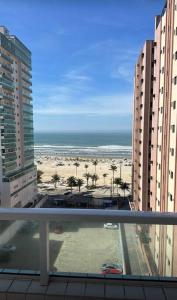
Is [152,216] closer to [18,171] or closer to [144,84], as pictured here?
[144,84]

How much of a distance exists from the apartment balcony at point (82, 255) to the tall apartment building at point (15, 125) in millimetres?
19495

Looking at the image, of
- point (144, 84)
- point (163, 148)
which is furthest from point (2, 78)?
point (163, 148)

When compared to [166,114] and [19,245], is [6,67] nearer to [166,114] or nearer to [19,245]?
[166,114]

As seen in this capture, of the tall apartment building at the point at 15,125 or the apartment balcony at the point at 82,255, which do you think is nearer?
the apartment balcony at the point at 82,255

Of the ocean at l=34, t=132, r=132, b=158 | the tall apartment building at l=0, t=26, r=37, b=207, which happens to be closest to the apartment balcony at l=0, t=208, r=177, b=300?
the tall apartment building at l=0, t=26, r=37, b=207

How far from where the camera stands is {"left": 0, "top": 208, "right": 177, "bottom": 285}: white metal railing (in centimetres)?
166

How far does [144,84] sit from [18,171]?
13.2m

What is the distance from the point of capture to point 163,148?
11609 mm

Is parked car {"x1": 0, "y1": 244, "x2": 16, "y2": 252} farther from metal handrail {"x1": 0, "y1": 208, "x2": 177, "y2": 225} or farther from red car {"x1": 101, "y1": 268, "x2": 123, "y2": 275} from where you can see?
red car {"x1": 101, "y1": 268, "x2": 123, "y2": 275}

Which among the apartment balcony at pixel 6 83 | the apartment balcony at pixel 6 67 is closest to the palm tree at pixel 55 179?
the apartment balcony at pixel 6 83

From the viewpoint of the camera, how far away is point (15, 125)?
23.8 metres

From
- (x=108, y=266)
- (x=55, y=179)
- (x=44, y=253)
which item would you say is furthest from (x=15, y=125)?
(x=108, y=266)

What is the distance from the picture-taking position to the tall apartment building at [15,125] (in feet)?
69.4

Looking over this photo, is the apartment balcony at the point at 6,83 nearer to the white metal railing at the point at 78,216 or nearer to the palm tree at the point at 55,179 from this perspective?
the palm tree at the point at 55,179
